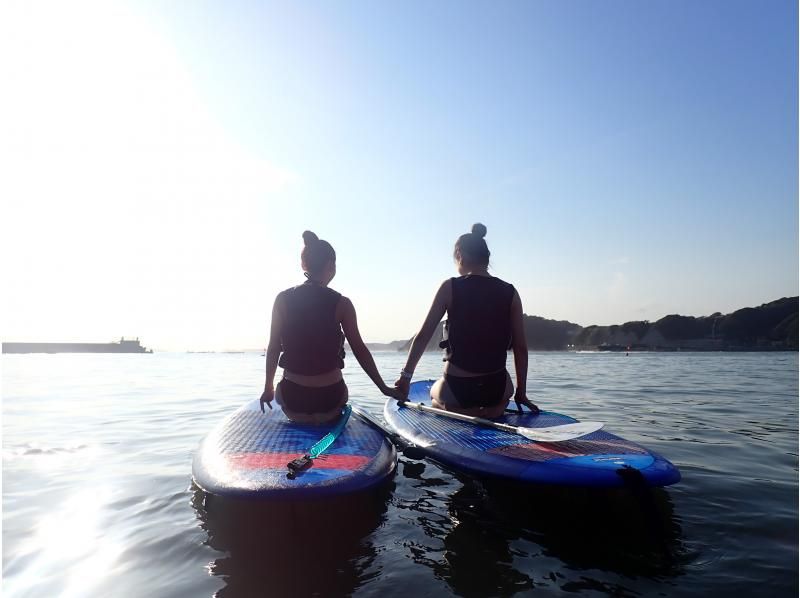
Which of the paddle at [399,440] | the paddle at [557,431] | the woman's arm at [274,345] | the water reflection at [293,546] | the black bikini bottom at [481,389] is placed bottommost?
the water reflection at [293,546]

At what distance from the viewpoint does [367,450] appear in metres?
4.10

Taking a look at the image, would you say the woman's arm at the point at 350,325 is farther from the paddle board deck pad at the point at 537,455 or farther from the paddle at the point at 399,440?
the paddle board deck pad at the point at 537,455

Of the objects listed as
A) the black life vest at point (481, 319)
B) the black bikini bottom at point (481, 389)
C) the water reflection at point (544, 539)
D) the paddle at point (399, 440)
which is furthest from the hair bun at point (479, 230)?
the water reflection at point (544, 539)

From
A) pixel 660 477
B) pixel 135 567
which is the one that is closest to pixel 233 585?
pixel 135 567

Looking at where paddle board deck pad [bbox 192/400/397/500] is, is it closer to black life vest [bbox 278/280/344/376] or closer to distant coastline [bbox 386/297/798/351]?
black life vest [bbox 278/280/344/376]

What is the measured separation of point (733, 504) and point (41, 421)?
1137cm

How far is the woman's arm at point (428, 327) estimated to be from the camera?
5.23 meters

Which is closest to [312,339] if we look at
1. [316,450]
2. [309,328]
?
[309,328]

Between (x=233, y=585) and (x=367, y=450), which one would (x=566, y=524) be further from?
(x=233, y=585)

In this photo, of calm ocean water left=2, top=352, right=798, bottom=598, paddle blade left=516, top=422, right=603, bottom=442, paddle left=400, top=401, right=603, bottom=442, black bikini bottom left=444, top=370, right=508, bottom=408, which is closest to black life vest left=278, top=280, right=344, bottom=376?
calm ocean water left=2, top=352, right=798, bottom=598

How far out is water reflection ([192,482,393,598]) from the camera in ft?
9.15

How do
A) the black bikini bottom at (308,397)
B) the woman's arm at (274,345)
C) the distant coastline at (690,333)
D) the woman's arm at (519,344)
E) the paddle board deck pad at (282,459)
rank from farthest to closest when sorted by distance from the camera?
the distant coastline at (690,333) → the woman's arm at (519,344) → the black bikini bottom at (308,397) → the woman's arm at (274,345) → the paddle board deck pad at (282,459)

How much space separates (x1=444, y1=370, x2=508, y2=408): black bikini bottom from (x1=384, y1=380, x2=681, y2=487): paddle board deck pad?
11.2 inches

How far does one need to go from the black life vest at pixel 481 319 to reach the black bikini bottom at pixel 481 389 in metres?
0.14
